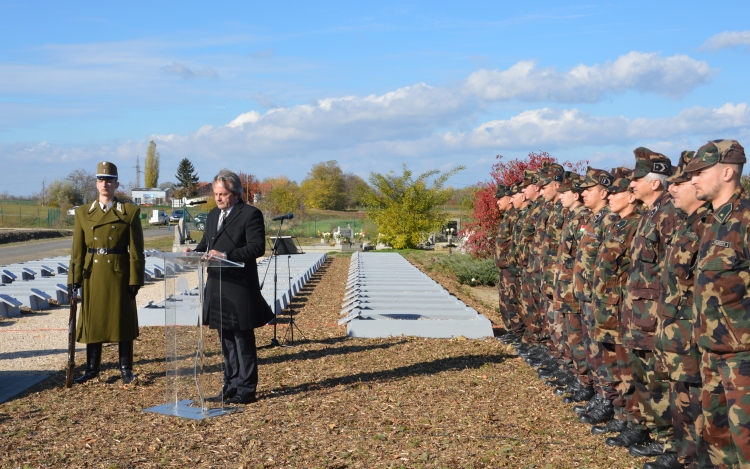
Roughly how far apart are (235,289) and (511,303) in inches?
202

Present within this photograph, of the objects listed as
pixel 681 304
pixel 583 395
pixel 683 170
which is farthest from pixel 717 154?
pixel 583 395

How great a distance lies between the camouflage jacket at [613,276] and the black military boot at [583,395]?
126 centimetres

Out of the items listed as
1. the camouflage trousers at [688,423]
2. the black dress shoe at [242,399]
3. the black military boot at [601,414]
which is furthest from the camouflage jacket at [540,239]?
the camouflage trousers at [688,423]

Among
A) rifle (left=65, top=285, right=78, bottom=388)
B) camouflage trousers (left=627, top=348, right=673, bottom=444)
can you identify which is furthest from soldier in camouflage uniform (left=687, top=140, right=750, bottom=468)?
rifle (left=65, top=285, right=78, bottom=388)

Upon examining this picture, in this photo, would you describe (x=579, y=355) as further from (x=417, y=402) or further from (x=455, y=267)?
(x=455, y=267)

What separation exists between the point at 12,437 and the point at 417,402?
11.1 feet

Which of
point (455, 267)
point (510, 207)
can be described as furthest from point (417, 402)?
point (455, 267)

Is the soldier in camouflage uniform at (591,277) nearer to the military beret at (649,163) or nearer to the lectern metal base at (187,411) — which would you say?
the military beret at (649,163)

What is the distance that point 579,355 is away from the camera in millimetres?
7434

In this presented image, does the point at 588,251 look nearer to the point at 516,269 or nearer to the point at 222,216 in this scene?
the point at 222,216

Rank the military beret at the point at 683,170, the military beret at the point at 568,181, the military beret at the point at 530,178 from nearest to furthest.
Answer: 1. the military beret at the point at 683,170
2. the military beret at the point at 568,181
3. the military beret at the point at 530,178

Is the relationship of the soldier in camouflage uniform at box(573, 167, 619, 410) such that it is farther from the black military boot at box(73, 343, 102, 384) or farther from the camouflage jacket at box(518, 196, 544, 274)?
the black military boot at box(73, 343, 102, 384)

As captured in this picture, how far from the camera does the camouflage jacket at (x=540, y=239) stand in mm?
9227

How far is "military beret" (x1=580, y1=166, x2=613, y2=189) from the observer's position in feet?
23.7
